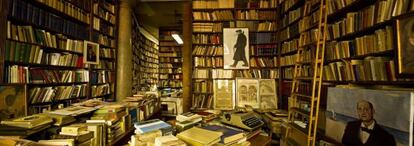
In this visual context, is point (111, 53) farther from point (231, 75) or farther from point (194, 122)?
point (194, 122)

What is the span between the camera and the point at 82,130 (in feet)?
6.08

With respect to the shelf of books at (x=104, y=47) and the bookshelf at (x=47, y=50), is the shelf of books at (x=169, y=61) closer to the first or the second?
the shelf of books at (x=104, y=47)

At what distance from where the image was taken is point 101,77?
459 centimetres

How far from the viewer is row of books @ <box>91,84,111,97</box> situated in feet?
14.1

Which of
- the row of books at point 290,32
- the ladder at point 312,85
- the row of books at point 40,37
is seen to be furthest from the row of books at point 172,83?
the ladder at point 312,85

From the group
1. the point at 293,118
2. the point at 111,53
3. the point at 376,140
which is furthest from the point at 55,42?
the point at 376,140

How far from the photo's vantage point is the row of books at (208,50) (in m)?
4.86

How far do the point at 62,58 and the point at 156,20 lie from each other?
16.4ft

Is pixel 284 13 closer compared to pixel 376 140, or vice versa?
pixel 376 140

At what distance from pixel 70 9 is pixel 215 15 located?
250cm

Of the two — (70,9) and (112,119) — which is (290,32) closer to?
(112,119)

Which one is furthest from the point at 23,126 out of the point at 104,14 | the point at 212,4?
the point at 212,4

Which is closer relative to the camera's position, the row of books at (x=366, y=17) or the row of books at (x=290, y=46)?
the row of books at (x=366, y=17)

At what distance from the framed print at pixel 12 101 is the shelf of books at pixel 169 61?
23.0ft
